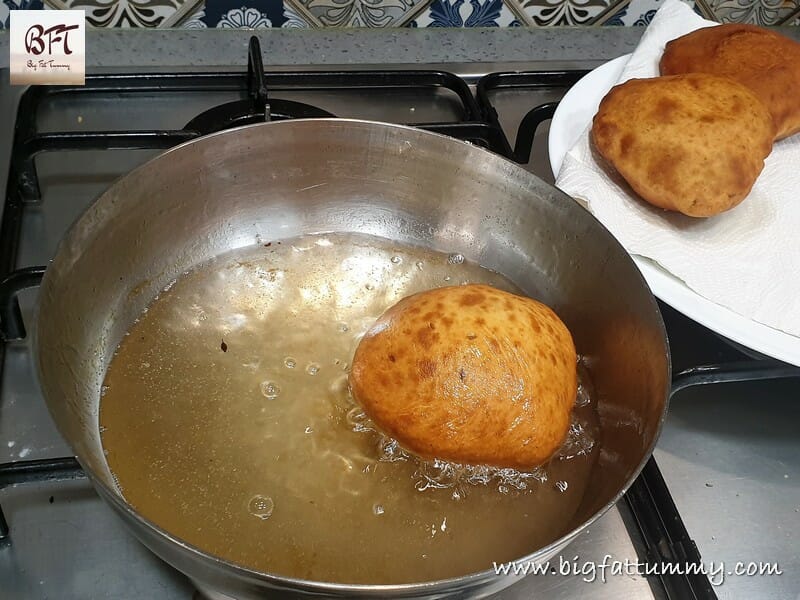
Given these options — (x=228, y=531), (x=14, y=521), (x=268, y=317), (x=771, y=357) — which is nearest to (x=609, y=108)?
(x=771, y=357)

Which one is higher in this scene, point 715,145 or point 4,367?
point 715,145

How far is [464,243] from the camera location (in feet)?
2.67

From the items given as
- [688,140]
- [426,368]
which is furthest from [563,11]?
[426,368]

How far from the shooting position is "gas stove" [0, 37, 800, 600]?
0.59m

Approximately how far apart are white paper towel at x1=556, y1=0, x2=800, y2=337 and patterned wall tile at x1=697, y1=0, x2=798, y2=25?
1.17 ft

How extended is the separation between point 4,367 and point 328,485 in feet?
1.00

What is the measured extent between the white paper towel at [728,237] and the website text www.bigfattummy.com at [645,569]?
212 millimetres

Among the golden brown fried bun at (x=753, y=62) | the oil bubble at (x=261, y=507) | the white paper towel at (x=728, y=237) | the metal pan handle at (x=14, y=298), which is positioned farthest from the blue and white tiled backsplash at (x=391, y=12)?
the oil bubble at (x=261, y=507)

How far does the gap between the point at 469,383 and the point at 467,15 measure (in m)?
0.65

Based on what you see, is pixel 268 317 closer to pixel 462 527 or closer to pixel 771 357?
pixel 462 527

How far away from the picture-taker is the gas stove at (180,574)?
1.94 ft

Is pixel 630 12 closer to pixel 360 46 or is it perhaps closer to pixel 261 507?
pixel 360 46

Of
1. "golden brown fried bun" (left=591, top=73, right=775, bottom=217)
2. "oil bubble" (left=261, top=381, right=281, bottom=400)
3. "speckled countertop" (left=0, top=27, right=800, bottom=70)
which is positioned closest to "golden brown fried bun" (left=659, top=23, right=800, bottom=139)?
"golden brown fried bun" (left=591, top=73, right=775, bottom=217)

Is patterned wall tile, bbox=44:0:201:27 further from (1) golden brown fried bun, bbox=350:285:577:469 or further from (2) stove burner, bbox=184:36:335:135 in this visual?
(1) golden brown fried bun, bbox=350:285:577:469
